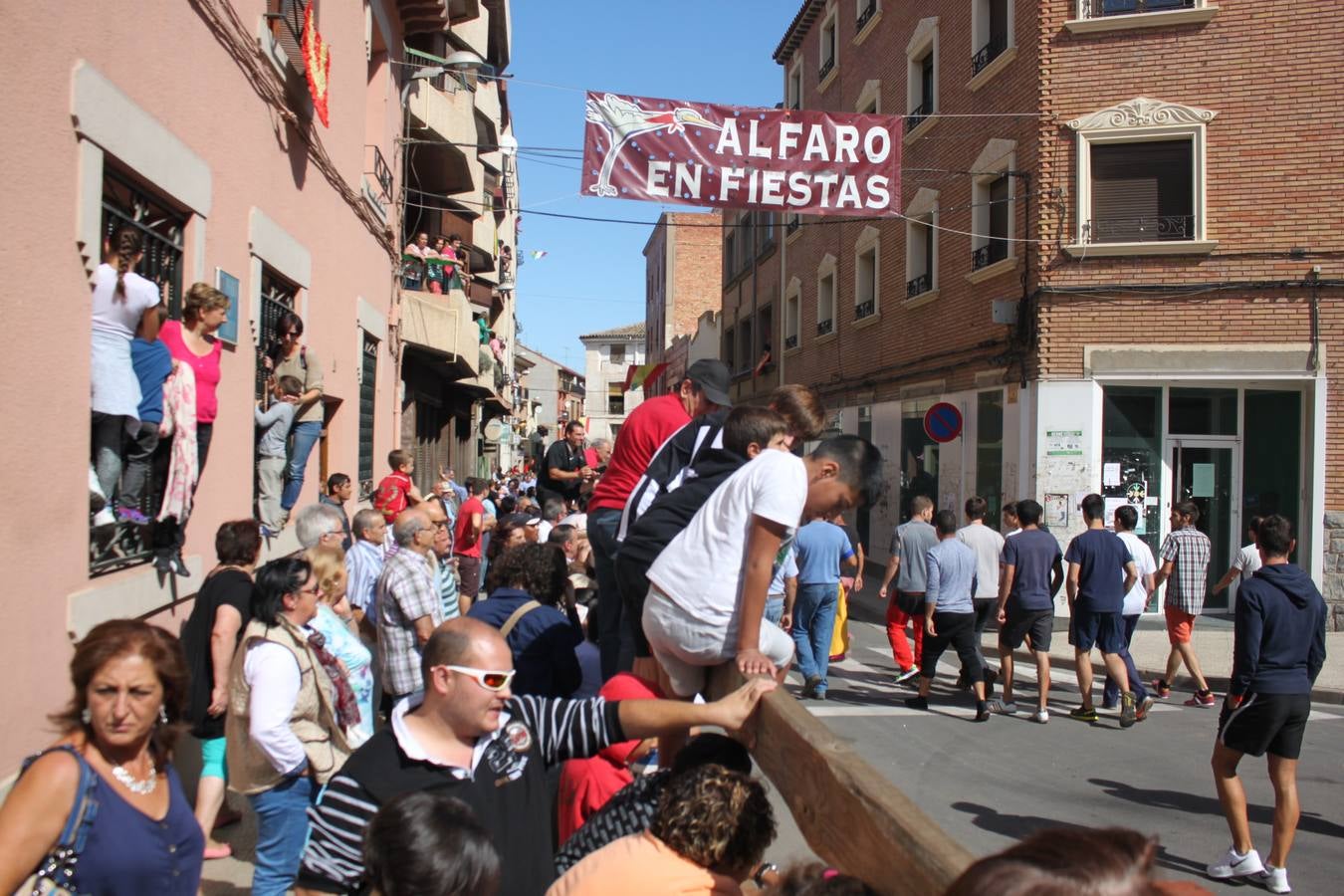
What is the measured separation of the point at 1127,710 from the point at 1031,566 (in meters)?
1.42

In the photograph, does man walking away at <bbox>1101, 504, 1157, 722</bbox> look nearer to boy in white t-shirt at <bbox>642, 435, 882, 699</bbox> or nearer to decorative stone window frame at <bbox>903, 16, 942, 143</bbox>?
boy in white t-shirt at <bbox>642, 435, 882, 699</bbox>

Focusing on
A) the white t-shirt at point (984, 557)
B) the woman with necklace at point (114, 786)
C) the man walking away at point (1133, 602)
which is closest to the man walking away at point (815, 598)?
the white t-shirt at point (984, 557)

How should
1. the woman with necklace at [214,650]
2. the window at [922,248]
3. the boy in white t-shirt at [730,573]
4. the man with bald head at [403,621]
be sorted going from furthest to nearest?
the window at [922,248] → the man with bald head at [403,621] → the woman with necklace at [214,650] → the boy in white t-shirt at [730,573]

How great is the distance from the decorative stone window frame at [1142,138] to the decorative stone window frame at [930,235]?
11.4 feet

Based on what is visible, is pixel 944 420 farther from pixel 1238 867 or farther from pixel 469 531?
pixel 1238 867

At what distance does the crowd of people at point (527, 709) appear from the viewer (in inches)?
100

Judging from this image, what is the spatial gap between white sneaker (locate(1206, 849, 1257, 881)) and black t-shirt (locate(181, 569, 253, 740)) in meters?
5.09

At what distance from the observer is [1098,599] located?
9.00 meters

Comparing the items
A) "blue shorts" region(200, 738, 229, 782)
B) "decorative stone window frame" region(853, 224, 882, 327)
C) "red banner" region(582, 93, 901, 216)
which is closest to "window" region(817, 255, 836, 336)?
"decorative stone window frame" region(853, 224, 882, 327)

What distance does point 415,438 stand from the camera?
19.2 meters

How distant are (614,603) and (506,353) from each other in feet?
130

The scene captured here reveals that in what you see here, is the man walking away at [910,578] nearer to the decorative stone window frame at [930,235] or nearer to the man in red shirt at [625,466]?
the man in red shirt at [625,466]

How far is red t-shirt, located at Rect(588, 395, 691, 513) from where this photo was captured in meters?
4.85

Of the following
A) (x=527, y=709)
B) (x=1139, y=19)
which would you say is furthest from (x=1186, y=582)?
(x=1139, y=19)
